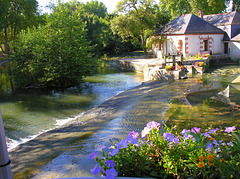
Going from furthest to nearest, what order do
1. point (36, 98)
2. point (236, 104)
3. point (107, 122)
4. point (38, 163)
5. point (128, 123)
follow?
point (36, 98), point (236, 104), point (107, 122), point (128, 123), point (38, 163)

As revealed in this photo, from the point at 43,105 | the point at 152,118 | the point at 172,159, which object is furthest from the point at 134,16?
the point at 172,159

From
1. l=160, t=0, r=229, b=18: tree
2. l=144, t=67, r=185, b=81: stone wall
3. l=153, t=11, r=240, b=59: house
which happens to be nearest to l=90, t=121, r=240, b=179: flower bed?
l=144, t=67, r=185, b=81: stone wall

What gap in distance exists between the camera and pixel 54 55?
688 inches

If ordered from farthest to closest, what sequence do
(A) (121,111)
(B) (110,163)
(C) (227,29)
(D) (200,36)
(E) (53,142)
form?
(C) (227,29) → (D) (200,36) → (A) (121,111) → (E) (53,142) → (B) (110,163)

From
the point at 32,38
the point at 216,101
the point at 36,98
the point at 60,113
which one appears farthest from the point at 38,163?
the point at 32,38

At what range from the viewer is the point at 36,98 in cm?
1538

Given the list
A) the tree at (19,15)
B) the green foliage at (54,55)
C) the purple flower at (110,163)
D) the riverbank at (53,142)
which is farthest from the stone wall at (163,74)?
the tree at (19,15)

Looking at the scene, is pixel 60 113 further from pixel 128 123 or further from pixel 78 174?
pixel 78 174

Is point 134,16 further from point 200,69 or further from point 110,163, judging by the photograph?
point 110,163

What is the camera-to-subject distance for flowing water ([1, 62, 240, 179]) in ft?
18.5

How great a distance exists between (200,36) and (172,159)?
25874 millimetres

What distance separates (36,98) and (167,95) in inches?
336

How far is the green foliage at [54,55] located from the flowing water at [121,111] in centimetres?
138

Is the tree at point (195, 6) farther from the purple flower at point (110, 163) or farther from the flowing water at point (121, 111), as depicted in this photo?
the purple flower at point (110, 163)
